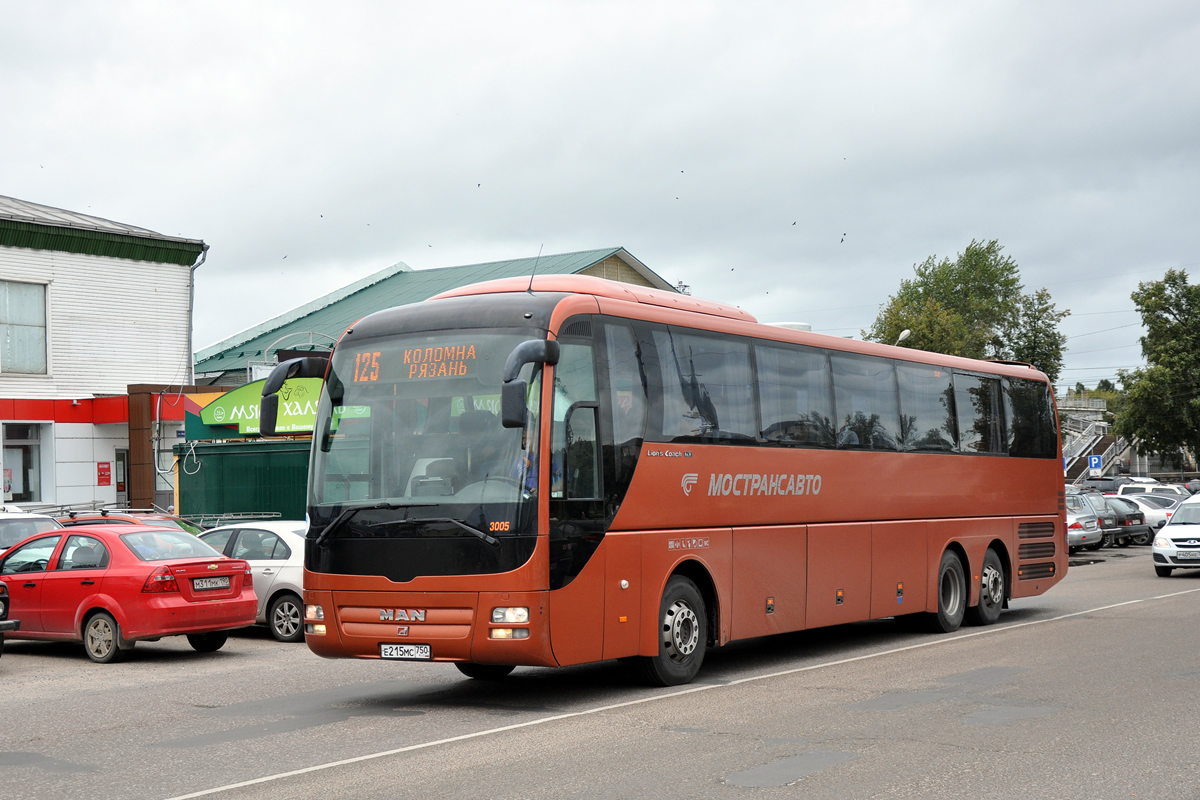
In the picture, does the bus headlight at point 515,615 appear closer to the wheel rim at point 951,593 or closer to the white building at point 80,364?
the wheel rim at point 951,593

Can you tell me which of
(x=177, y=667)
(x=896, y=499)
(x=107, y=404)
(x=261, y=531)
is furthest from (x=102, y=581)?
(x=107, y=404)

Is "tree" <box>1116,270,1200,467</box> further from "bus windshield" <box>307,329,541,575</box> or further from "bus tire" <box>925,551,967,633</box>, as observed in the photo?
"bus windshield" <box>307,329,541,575</box>

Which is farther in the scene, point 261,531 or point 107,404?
point 107,404

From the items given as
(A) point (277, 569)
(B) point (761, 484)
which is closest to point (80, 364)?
(A) point (277, 569)

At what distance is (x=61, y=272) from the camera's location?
107ft

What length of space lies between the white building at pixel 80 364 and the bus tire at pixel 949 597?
2229 centimetres

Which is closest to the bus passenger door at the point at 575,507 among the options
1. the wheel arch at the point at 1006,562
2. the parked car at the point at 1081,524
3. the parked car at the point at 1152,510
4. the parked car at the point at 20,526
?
the wheel arch at the point at 1006,562

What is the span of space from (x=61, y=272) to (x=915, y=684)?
92.6 feet

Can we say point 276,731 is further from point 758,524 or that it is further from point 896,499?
point 896,499

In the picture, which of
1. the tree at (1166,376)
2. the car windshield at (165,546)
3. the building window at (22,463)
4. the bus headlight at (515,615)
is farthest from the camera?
the tree at (1166,376)

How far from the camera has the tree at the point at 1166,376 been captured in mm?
73062

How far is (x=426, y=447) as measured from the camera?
34.1ft

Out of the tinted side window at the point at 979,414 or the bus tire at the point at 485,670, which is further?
the tinted side window at the point at 979,414

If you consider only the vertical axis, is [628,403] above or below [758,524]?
above
